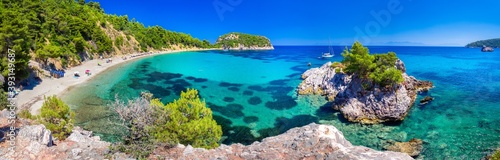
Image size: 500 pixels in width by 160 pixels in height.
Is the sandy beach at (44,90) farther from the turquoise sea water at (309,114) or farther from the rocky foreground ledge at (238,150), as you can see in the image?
the rocky foreground ledge at (238,150)

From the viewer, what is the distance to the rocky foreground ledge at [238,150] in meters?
11.1

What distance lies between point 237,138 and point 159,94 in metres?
20.0

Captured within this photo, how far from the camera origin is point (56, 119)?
1816cm

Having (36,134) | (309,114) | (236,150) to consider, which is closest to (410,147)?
(309,114)

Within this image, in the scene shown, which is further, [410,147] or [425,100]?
[425,100]

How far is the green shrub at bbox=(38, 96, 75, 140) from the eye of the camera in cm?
1690

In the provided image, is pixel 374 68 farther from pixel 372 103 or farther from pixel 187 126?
pixel 187 126

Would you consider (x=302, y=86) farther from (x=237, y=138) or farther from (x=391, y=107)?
(x=237, y=138)

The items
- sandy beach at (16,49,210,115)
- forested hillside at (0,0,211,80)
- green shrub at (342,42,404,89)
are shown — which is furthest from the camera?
forested hillside at (0,0,211,80)

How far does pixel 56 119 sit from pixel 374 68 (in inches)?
1196

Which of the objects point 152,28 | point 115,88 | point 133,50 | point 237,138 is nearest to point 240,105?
point 237,138

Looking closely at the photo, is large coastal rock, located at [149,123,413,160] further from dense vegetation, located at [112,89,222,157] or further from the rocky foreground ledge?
dense vegetation, located at [112,89,222,157]

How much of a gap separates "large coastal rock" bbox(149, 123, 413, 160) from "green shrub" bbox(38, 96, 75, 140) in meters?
9.80

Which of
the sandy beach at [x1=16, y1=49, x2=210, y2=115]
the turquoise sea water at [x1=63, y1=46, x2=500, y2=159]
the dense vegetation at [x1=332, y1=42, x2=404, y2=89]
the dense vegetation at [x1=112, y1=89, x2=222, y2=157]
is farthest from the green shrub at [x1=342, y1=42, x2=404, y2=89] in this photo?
the sandy beach at [x1=16, y1=49, x2=210, y2=115]
